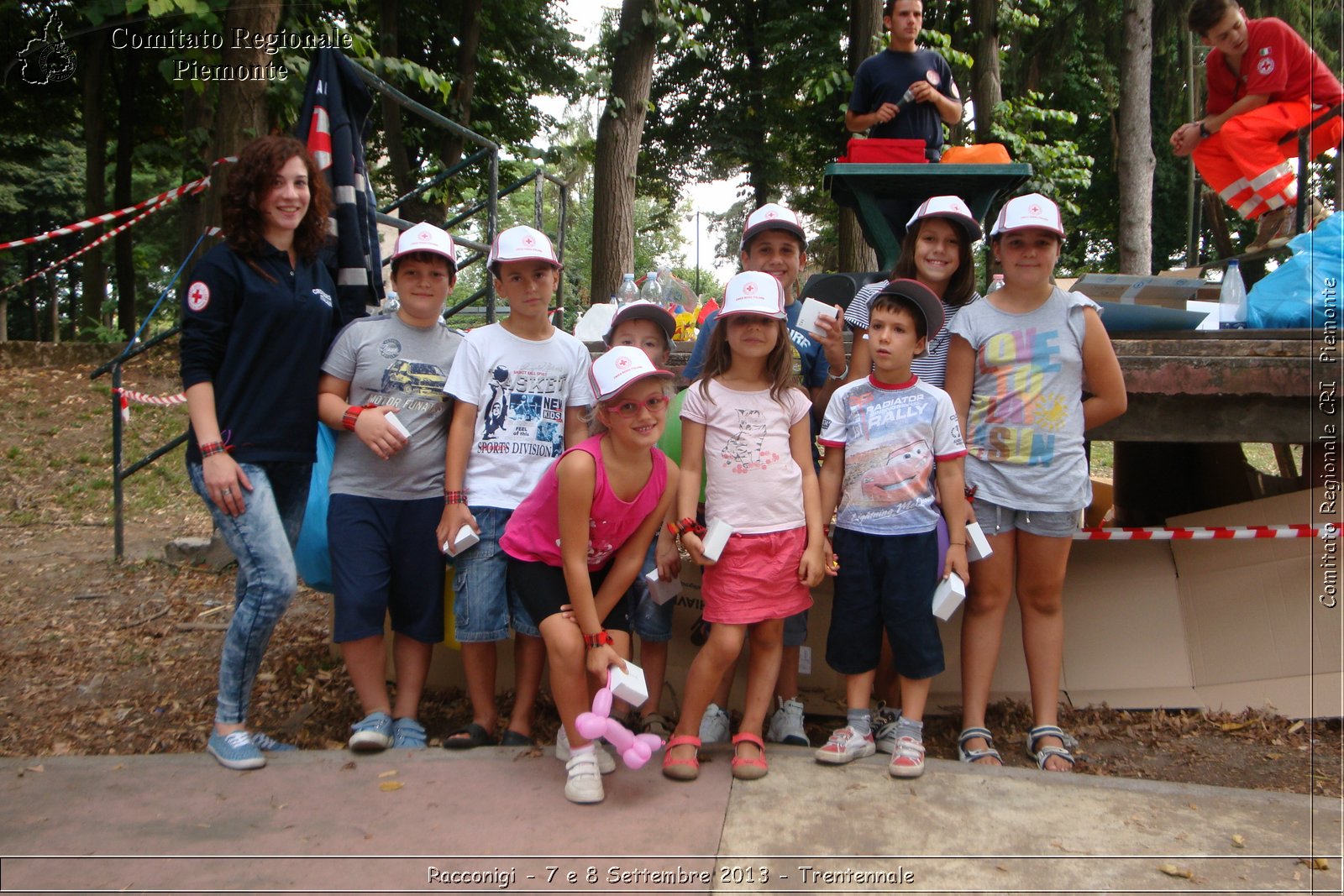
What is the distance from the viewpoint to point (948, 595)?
10.7ft

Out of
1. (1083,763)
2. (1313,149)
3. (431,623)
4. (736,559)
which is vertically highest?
(1313,149)

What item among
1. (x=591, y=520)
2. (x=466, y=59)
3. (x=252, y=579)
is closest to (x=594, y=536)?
(x=591, y=520)

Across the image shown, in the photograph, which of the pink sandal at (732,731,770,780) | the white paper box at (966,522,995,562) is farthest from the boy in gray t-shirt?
the white paper box at (966,522,995,562)

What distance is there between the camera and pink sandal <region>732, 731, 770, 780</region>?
318 centimetres

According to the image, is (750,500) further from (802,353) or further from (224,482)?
(224,482)

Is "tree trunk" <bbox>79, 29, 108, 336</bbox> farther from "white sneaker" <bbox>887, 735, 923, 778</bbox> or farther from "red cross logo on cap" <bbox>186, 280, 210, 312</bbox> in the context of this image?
"white sneaker" <bbox>887, 735, 923, 778</bbox>

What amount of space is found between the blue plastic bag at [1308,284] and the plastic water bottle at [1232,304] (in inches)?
3.0

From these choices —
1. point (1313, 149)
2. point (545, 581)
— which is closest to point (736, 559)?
point (545, 581)

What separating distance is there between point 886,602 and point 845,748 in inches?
19.9

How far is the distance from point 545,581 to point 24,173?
28.0 m

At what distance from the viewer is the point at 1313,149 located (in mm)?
5160

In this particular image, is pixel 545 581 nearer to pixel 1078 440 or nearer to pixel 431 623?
pixel 431 623

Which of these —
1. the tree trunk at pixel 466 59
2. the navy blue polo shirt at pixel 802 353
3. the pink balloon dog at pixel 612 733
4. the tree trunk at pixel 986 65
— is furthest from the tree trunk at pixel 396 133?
the pink balloon dog at pixel 612 733

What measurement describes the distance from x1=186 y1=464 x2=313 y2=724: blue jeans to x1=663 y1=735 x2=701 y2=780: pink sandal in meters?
1.36
